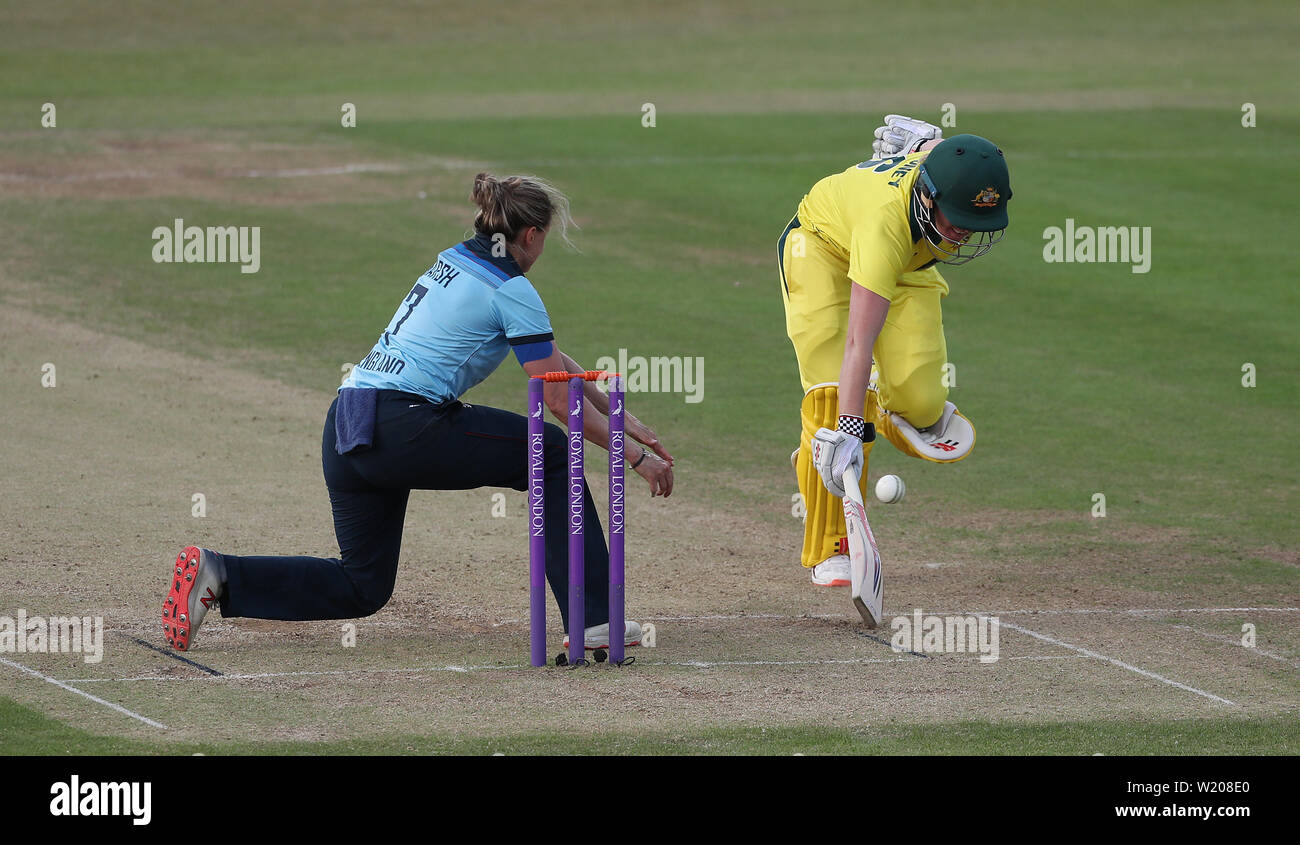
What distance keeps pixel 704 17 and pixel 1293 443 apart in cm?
3256

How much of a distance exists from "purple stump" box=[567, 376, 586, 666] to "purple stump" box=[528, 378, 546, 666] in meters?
0.11

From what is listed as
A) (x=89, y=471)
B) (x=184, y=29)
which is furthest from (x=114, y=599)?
(x=184, y=29)

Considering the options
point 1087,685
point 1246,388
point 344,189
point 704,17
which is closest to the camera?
point 1087,685

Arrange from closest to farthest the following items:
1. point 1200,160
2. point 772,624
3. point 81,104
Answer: point 772,624 < point 1200,160 < point 81,104

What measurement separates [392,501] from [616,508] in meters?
0.91

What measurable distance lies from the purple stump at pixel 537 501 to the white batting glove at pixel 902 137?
8.60ft

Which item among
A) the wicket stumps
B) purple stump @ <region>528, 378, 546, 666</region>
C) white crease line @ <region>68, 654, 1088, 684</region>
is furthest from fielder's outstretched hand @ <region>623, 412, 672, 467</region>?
white crease line @ <region>68, 654, 1088, 684</region>

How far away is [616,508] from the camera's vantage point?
669 centimetres

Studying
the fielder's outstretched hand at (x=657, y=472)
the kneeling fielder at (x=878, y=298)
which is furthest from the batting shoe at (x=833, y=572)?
the fielder's outstretched hand at (x=657, y=472)

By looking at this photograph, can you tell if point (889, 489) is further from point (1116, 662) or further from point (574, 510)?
point (574, 510)

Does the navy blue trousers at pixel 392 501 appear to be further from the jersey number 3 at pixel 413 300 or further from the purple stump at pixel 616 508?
the jersey number 3 at pixel 413 300

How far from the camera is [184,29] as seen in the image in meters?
37.7

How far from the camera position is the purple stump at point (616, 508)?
658cm

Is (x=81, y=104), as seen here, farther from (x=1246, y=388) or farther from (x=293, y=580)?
(x=293, y=580)
